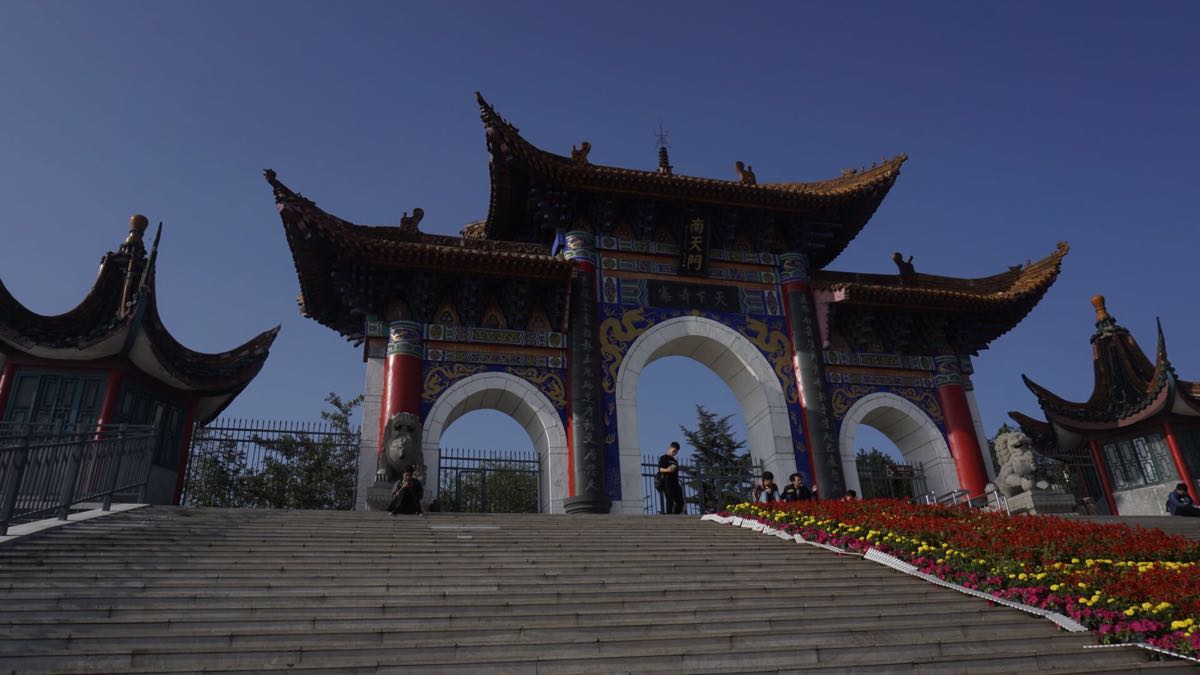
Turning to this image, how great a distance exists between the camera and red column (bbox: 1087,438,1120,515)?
18000 mm

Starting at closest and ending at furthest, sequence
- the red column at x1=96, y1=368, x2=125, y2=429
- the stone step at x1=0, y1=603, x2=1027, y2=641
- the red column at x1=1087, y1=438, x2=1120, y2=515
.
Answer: the stone step at x1=0, y1=603, x2=1027, y2=641, the red column at x1=96, y1=368, x2=125, y2=429, the red column at x1=1087, y1=438, x2=1120, y2=515

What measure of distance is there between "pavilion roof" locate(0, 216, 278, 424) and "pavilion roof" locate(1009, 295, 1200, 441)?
1862 centimetres

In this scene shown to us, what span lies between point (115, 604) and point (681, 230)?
13.2 metres

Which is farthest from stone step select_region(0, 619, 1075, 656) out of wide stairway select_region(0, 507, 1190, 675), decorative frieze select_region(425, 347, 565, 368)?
decorative frieze select_region(425, 347, 565, 368)

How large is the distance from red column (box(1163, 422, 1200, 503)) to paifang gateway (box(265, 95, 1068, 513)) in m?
4.16

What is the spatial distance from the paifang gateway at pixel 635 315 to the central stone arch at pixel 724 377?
4 cm

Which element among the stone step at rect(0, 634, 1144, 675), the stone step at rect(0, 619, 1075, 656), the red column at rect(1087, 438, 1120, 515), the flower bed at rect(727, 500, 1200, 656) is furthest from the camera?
the red column at rect(1087, 438, 1120, 515)

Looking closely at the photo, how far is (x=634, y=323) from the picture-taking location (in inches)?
617

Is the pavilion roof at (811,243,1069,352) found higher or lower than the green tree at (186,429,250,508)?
higher

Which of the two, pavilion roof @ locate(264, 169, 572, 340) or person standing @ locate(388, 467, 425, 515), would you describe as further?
pavilion roof @ locate(264, 169, 572, 340)

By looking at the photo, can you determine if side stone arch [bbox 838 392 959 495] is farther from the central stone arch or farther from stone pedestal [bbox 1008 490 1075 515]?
stone pedestal [bbox 1008 490 1075 515]

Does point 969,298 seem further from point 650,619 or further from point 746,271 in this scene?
point 650,619

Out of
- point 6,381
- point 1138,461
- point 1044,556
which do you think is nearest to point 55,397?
point 6,381

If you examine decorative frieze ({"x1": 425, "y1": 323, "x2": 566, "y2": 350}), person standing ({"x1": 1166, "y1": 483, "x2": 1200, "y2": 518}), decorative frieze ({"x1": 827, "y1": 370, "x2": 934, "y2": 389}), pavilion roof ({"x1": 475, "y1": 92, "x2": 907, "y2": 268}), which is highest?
pavilion roof ({"x1": 475, "y1": 92, "x2": 907, "y2": 268})
